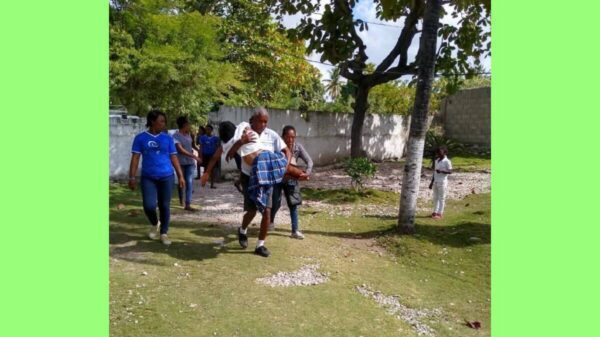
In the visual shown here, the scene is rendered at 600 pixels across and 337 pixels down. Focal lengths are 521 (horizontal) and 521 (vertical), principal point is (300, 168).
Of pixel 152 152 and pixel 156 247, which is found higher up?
pixel 152 152

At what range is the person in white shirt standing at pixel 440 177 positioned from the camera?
25.8ft

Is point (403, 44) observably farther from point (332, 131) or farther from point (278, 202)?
point (278, 202)

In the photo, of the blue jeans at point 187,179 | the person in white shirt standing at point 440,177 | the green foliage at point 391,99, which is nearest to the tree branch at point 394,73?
the person in white shirt standing at point 440,177

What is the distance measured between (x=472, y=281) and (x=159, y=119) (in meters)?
3.70

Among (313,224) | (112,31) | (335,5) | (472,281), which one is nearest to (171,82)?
(112,31)

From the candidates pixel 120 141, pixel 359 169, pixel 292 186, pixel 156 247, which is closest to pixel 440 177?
pixel 359 169

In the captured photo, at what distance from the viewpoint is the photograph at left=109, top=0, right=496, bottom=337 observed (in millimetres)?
4312

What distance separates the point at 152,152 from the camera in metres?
5.23

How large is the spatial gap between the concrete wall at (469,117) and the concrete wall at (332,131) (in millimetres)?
2663

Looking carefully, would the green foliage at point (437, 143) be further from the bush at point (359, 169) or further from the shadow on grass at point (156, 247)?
the shadow on grass at point (156, 247)

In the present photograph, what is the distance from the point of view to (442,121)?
2122 cm

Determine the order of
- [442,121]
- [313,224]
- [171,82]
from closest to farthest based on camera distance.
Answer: [313,224] → [171,82] → [442,121]

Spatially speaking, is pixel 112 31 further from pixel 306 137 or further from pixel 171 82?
pixel 306 137

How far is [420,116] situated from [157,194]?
345cm
